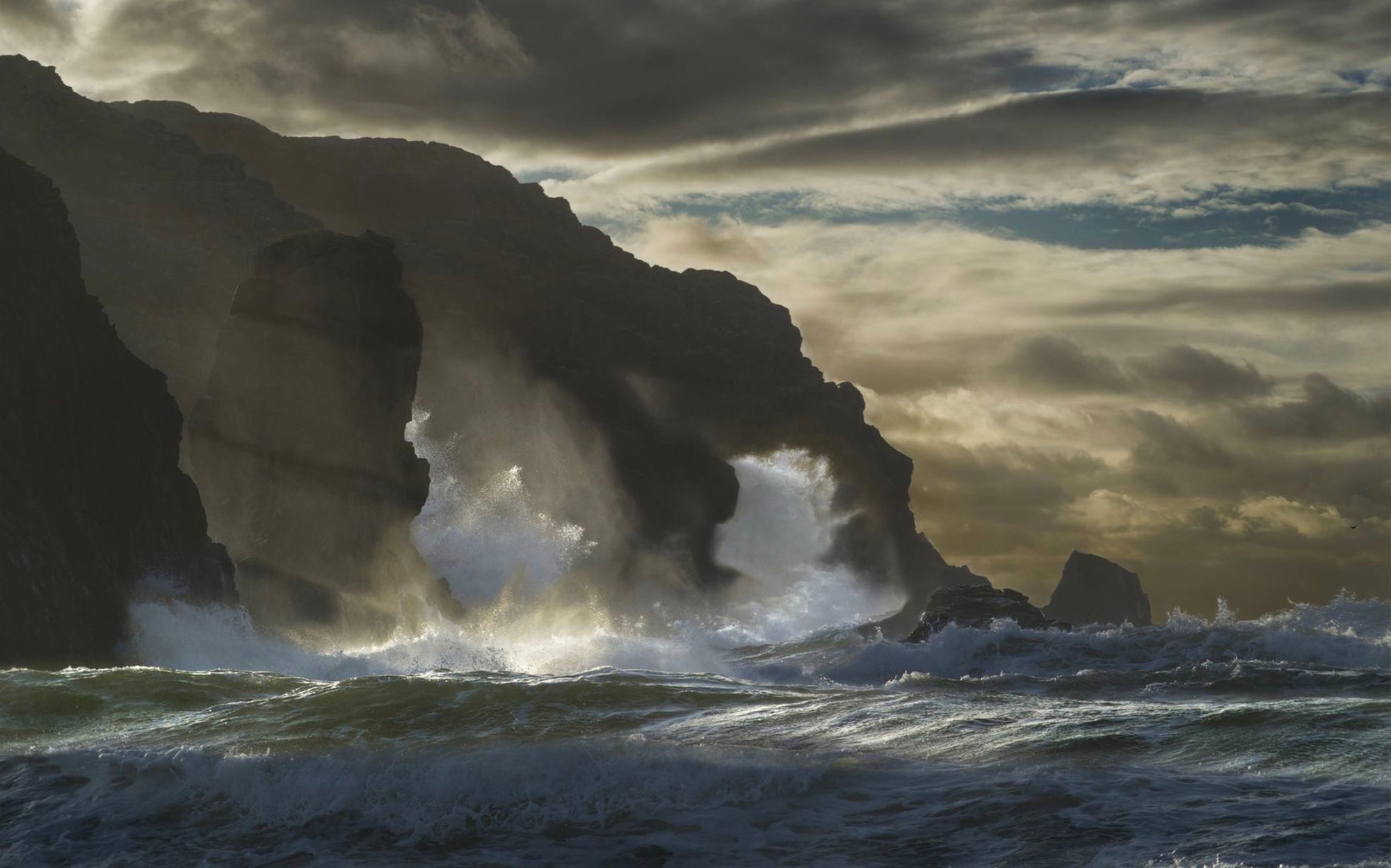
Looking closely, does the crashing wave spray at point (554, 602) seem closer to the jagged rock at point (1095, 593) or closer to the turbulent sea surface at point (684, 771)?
the turbulent sea surface at point (684, 771)

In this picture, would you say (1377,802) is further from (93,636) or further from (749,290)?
(749,290)

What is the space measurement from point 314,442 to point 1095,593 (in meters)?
107

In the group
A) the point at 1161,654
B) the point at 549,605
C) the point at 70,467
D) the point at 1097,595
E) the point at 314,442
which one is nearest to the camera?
the point at 1161,654

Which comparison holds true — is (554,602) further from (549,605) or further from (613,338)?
(613,338)

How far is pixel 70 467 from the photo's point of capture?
35531mm

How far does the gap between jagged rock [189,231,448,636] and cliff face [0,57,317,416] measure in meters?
21.1

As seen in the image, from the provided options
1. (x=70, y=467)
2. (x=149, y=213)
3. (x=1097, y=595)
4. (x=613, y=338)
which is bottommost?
(x=1097, y=595)

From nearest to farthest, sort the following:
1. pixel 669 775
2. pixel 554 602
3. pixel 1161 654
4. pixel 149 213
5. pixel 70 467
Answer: pixel 669 775
pixel 1161 654
pixel 70 467
pixel 554 602
pixel 149 213

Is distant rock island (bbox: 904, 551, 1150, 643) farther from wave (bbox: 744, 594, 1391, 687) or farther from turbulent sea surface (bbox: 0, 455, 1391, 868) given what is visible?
turbulent sea surface (bbox: 0, 455, 1391, 868)

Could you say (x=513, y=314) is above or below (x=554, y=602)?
above

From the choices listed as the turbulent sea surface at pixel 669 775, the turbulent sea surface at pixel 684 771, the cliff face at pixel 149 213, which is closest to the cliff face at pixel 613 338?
the cliff face at pixel 149 213

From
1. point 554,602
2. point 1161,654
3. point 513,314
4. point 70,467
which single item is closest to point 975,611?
point 1161,654

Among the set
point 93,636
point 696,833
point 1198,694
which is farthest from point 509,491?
point 696,833

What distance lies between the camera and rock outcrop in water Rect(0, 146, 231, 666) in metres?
32.4
